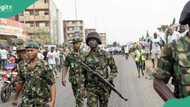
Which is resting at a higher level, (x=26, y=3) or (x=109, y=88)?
(x=26, y=3)

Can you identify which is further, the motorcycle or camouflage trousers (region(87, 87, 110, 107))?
the motorcycle

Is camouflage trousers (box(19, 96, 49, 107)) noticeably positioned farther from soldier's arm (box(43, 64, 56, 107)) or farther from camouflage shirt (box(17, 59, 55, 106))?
soldier's arm (box(43, 64, 56, 107))

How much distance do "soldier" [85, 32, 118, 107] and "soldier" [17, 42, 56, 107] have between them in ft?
5.56

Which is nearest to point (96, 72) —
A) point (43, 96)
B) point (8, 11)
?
point (43, 96)

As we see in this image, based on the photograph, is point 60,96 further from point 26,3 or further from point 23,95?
point 26,3

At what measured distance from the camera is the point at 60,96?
58.5ft

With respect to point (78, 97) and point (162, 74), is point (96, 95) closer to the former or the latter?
point (78, 97)

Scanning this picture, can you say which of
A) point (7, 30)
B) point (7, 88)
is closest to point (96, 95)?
point (7, 88)

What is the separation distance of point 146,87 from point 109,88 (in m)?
11.0

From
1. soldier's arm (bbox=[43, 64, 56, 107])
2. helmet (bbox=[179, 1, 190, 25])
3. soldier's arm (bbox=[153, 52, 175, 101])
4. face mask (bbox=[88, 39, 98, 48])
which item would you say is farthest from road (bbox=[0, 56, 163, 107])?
helmet (bbox=[179, 1, 190, 25])

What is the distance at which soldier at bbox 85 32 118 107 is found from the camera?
8.62m

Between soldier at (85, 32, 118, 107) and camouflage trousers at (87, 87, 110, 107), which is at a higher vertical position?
soldier at (85, 32, 118, 107)

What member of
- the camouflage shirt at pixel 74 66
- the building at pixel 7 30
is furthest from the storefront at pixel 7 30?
the camouflage shirt at pixel 74 66

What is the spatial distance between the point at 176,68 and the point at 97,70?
482 cm
